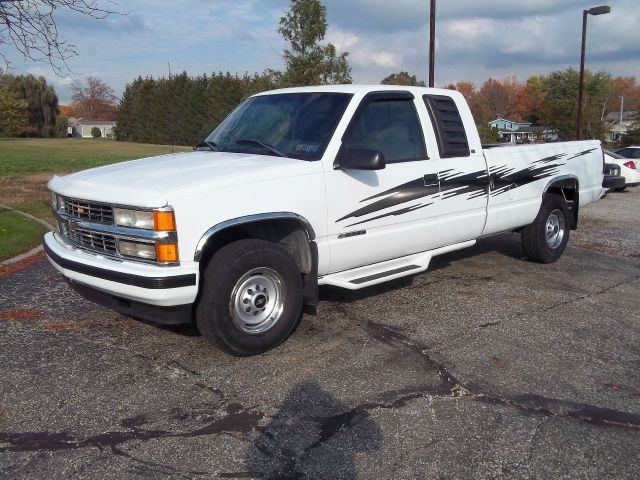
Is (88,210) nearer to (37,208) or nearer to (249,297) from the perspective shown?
(249,297)

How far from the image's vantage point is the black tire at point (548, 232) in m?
7.40

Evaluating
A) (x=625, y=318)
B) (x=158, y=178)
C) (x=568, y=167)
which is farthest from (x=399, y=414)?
(x=568, y=167)

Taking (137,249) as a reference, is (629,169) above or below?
below

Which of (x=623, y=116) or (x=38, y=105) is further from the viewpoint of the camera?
(x=38, y=105)

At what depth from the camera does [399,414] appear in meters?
3.71

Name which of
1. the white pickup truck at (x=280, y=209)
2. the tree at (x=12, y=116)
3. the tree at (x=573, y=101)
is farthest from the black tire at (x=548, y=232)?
the tree at (x=12, y=116)

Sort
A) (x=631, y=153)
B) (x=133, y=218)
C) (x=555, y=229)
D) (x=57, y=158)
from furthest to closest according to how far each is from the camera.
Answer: (x=57, y=158) → (x=631, y=153) → (x=555, y=229) → (x=133, y=218)

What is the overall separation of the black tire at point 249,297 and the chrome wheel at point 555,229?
4.21 metres

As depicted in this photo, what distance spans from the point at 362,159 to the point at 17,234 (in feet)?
21.8

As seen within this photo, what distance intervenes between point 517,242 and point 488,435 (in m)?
6.07

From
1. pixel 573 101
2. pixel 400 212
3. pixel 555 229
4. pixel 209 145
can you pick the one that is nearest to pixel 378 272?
pixel 400 212

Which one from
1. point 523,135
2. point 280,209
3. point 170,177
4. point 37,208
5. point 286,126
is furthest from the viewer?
point 523,135

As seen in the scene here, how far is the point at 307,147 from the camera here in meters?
4.95

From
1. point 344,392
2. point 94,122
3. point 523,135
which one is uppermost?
point 94,122
